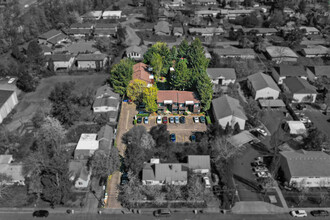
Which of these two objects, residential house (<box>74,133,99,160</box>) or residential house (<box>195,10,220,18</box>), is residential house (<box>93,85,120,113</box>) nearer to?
residential house (<box>74,133,99,160</box>)

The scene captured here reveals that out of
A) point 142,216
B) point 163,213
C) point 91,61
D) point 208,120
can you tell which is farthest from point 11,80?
point 163,213

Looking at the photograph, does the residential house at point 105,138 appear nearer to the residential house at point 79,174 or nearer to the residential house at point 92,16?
the residential house at point 79,174

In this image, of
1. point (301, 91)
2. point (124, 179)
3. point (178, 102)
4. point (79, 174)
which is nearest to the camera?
point (79, 174)

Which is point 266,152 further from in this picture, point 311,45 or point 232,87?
point 311,45

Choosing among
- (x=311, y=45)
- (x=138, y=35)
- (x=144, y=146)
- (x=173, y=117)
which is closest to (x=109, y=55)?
(x=138, y=35)

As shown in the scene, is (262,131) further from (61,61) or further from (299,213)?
(61,61)

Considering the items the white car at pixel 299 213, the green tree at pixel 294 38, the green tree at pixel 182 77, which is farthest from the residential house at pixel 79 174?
the green tree at pixel 294 38
